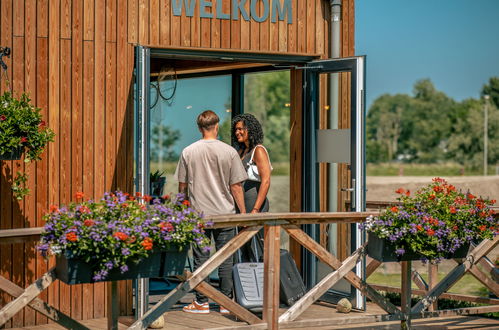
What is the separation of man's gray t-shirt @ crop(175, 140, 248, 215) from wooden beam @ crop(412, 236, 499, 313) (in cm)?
146

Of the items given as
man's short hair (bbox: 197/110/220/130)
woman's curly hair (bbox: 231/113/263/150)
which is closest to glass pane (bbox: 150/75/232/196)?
woman's curly hair (bbox: 231/113/263/150)

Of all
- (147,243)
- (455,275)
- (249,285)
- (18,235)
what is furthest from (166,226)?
(455,275)

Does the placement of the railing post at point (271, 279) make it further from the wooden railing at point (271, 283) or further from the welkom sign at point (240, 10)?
the welkom sign at point (240, 10)

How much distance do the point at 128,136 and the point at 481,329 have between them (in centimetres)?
295

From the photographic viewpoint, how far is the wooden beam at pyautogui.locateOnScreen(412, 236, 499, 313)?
6.00 meters

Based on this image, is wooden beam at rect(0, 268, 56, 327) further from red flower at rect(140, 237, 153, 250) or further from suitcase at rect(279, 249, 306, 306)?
suitcase at rect(279, 249, 306, 306)

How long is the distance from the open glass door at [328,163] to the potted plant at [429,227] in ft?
3.78

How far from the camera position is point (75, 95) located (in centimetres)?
631

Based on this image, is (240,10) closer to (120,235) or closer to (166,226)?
(166,226)

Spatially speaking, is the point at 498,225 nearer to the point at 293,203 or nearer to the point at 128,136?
the point at 293,203

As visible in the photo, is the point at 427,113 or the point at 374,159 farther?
the point at 427,113

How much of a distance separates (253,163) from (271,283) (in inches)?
52.1

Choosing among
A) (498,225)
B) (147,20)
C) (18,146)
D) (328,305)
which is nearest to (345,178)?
(328,305)

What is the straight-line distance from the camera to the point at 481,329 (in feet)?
20.9
